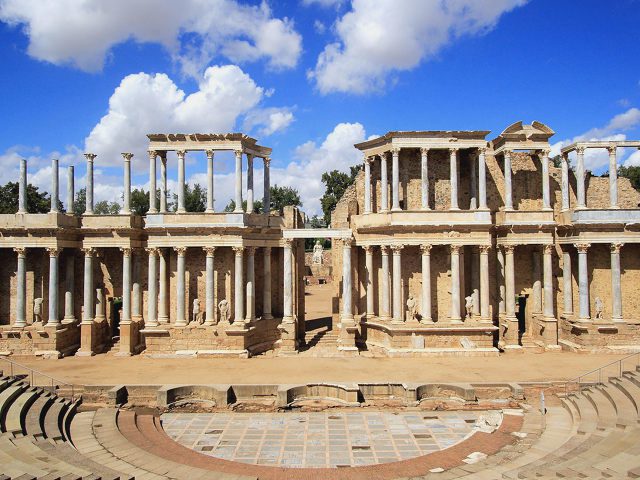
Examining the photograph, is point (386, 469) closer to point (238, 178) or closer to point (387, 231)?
point (387, 231)

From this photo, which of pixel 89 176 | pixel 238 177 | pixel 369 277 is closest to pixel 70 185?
pixel 89 176

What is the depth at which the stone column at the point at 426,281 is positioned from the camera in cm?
2662

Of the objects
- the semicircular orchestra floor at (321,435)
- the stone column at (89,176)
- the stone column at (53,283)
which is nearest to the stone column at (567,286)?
the semicircular orchestra floor at (321,435)

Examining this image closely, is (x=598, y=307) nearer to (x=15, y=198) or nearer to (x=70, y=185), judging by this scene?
(x=70, y=185)

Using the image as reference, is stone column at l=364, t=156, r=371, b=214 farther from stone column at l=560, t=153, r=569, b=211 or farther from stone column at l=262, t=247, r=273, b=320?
stone column at l=560, t=153, r=569, b=211

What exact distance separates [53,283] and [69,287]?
4.26 feet

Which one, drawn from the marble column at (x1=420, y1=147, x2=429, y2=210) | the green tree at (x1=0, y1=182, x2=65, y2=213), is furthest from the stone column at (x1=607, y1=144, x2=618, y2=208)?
the green tree at (x1=0, y1=182, x2=65, y2=213)

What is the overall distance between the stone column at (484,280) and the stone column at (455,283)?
4.34 feet

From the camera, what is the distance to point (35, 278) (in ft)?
93.0

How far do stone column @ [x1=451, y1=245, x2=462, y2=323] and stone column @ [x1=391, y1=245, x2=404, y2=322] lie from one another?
2.79 meters

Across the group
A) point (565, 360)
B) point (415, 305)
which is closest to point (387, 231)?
point (415, 305)

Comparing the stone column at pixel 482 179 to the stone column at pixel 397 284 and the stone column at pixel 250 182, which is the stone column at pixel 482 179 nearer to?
the stone column at pixel 397 284

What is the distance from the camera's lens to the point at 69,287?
1097 inches

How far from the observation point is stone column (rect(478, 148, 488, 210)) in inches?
1072
